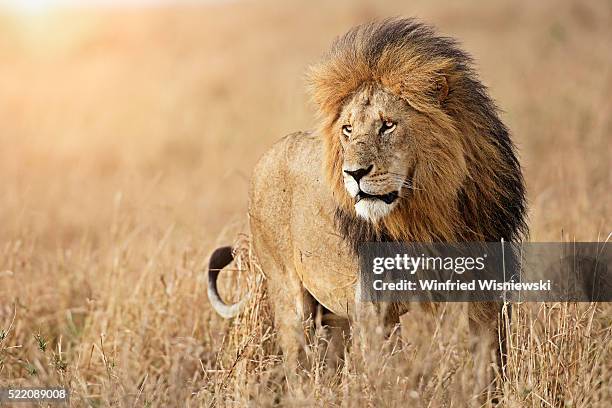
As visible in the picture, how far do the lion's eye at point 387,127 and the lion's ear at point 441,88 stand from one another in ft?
0.84

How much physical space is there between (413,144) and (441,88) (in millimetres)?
304

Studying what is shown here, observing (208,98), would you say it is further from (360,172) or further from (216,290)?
(360,172)

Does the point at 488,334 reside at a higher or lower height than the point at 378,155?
lower

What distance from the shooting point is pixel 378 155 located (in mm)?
3738

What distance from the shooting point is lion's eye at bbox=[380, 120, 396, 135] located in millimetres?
3823

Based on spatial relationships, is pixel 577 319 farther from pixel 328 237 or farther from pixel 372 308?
pixel 328 237

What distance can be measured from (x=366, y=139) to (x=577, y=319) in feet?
4.30

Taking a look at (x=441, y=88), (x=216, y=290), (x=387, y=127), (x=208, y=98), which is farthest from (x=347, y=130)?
(x=208, y=98)

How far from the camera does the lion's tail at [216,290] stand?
512cm

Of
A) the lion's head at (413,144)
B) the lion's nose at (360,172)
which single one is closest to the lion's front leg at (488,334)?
the lion's head at (413,144)

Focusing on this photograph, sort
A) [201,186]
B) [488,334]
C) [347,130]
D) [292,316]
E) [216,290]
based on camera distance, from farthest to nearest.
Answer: [201,186]
[216,290]
[292,316]
[488,334]
[347,130]

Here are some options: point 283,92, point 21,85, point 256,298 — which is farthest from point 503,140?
point 21,85

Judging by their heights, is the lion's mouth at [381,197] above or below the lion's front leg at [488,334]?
above

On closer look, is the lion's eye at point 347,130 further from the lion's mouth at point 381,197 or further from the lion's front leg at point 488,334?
the lion's front leg at point 488,334
